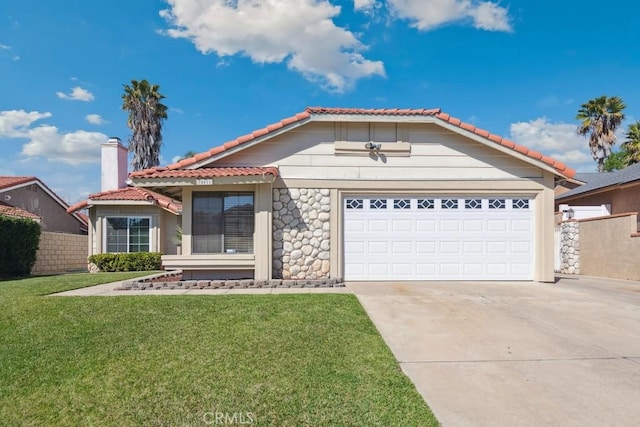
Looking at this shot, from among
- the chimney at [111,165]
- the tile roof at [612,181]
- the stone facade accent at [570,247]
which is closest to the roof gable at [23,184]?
the chimney at [111,165]

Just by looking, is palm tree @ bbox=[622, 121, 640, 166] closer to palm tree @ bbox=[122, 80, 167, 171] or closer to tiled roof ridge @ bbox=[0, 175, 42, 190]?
palm tree @ bbox=[122, 80, 167, 171]

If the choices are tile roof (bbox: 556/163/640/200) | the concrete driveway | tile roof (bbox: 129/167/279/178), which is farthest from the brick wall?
tile roof (bbox: 556/163/640/200)

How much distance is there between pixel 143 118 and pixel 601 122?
120 ft

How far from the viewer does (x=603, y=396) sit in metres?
3.54

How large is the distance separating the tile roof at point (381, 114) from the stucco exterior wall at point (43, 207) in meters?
14.5

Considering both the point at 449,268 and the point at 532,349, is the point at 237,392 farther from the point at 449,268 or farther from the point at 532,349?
the point at 449,268

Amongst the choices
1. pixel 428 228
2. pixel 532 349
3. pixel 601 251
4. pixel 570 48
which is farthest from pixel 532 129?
pixel 532 349

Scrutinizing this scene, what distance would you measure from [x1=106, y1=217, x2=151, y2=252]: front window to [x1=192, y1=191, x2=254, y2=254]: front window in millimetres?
8218

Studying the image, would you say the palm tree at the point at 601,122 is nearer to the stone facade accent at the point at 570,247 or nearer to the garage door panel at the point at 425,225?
the stone facade accent at the point at 570,247

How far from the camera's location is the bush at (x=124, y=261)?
53.8ft

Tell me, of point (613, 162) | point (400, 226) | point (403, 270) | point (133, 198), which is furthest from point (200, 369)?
point (613, 162)

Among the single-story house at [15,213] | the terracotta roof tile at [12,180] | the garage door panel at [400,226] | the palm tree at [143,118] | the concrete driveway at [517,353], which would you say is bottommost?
the concrete driveway at [517,353]

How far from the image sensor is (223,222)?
33.3 feet

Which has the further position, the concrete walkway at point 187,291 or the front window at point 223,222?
the front window at point 223,222
